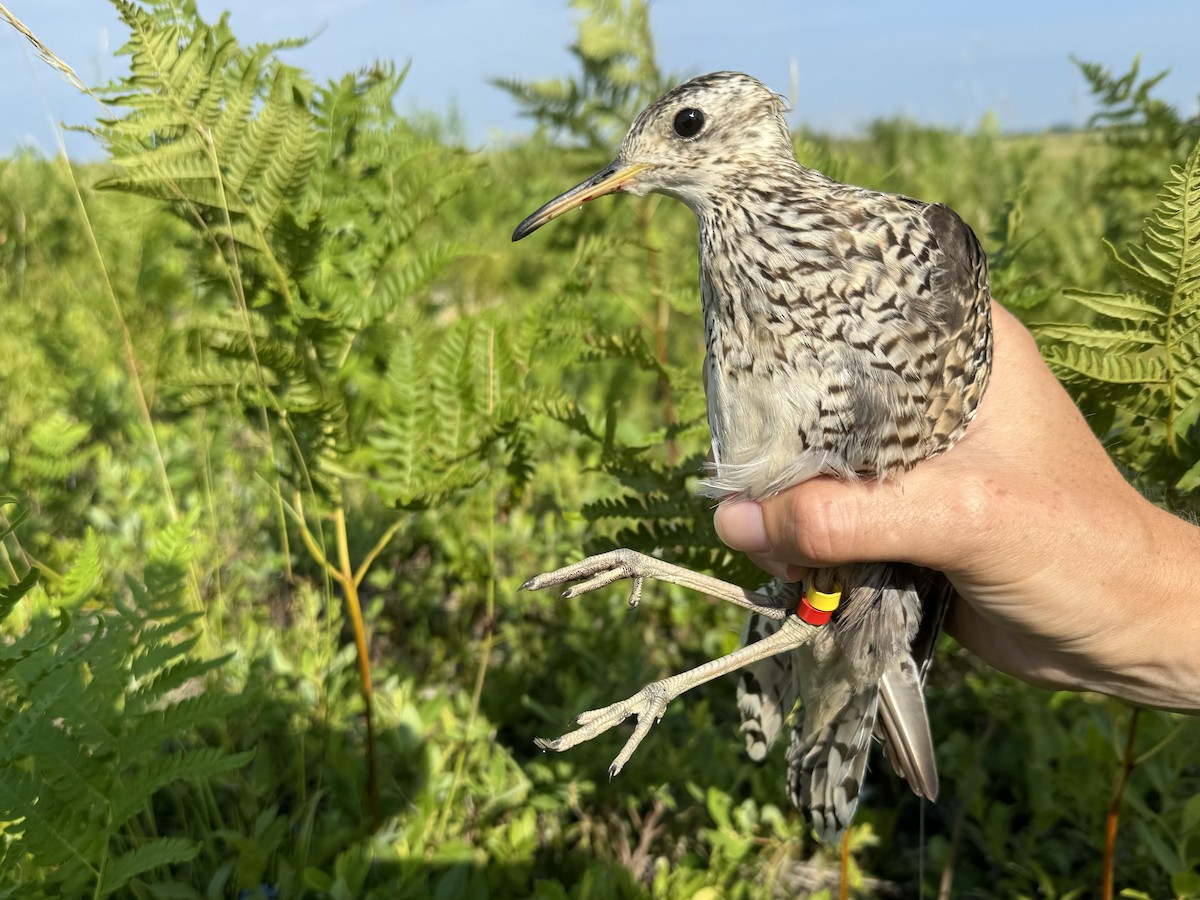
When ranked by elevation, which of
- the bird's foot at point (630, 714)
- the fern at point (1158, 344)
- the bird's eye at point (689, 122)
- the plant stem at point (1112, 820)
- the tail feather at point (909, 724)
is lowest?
the plant stem at point (1112, 820)

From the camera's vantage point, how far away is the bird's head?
2.51m

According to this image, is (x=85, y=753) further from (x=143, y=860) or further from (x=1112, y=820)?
(x=1112, y=820)

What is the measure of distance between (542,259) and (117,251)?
3257mm

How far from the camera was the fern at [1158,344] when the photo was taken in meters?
→ 2.09

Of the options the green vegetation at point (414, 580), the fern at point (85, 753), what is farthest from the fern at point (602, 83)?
the fern at point (85, 753)

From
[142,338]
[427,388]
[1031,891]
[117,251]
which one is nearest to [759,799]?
[1031,891]

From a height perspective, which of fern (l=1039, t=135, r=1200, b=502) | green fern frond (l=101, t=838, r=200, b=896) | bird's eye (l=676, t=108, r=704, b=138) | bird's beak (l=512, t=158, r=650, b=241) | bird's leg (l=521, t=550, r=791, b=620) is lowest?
green fern frond (l=101, t=838, r=200, b=896)

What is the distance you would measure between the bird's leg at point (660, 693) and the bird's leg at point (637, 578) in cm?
8

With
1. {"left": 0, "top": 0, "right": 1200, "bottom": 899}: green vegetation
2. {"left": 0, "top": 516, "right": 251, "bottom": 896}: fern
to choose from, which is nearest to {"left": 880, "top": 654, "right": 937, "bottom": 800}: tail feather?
{"left": 0, "top": 0, "right": 1200, "bottom": 899}: green vegetation

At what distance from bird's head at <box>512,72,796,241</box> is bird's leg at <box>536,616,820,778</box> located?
1.20 m

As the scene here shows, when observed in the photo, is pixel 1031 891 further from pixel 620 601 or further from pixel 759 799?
pixel 620 601

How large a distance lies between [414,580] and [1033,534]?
292 cm

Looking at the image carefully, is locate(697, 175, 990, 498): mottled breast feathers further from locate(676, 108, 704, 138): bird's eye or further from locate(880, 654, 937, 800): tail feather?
locate(880, 654, 937, 800): tail feather

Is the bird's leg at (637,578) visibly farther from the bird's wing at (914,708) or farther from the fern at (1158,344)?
the fern at (1158,344)
